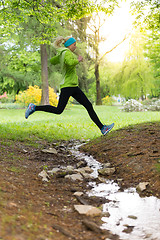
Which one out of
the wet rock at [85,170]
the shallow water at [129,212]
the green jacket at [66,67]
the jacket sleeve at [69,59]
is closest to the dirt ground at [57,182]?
the shallow water at [129,212]

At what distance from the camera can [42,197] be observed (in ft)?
10.8

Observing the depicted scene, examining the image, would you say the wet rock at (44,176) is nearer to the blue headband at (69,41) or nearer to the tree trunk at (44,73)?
the blue headband at (69,41)

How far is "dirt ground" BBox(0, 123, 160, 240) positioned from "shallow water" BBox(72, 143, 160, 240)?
14cm

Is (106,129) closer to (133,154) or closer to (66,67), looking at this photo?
(133,154)

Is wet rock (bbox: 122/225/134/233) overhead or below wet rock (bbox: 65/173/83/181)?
below

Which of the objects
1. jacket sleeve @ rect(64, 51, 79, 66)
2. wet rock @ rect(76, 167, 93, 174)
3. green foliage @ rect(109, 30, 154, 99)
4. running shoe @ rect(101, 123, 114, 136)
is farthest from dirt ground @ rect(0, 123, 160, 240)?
green foliage @ rect(109, 30, 154, 99)

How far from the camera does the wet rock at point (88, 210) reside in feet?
9.63

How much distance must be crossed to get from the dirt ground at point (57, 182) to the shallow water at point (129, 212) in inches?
5.4

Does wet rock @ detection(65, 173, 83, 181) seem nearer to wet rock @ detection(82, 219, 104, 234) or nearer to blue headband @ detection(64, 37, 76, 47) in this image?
wet rock @ detection(82, 219, 104, 234)

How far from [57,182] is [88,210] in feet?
4.17

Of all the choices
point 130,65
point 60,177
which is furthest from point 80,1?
point 130,65

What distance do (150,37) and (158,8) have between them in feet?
53.8

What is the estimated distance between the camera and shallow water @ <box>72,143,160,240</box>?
2629mm

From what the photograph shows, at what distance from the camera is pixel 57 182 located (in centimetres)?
414
